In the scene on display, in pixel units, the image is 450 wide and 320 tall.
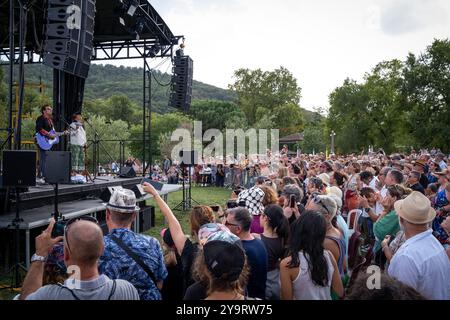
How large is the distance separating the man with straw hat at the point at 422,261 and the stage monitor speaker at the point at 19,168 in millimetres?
5063

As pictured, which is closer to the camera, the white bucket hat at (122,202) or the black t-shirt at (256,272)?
the white bucket hat at (122,202)

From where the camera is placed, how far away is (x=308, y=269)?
8.93 feet

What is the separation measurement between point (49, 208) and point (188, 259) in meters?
5.45

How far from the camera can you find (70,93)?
12.8 m

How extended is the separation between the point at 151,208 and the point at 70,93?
5292 mm

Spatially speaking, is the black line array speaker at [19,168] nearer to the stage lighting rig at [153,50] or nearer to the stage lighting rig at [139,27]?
the stage lighting rig at [139,27]

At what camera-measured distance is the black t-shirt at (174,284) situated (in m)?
3.09

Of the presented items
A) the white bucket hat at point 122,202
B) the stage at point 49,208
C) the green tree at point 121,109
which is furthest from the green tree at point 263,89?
the white bucket hat at point 122,202

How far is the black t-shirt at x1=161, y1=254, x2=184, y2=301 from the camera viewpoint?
309 cm

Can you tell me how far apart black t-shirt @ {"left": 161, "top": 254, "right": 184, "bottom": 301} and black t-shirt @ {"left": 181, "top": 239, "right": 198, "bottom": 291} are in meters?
0.14

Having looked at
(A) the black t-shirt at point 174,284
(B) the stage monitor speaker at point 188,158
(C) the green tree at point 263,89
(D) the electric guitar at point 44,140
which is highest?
(C) the green tree at point 263,89

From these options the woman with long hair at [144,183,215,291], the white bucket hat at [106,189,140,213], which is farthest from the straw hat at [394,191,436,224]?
the white bucket hat at [106,189,140,213]

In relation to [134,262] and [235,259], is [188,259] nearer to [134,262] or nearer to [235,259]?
[134,262]

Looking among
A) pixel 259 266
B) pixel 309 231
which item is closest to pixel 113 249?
pixel 259 266
